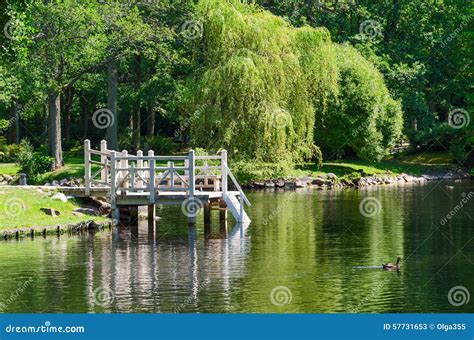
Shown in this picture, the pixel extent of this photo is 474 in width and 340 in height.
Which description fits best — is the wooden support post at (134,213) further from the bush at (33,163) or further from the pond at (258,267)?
the bush at (33,163)

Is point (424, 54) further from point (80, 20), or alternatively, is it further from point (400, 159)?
point (80, 20)

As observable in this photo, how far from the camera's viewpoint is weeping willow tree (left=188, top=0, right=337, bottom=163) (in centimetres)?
5425

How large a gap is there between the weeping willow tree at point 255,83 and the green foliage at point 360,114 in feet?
27.3

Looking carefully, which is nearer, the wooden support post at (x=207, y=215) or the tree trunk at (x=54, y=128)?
the wooden support post at (x=207, y=215)

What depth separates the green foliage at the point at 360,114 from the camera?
6606cm

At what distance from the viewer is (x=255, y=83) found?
53.8 m

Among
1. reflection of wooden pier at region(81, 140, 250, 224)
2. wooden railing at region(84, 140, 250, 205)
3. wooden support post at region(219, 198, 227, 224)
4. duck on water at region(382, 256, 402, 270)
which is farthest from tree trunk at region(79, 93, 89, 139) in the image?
duck on water at region(382, 256, 402, 270)

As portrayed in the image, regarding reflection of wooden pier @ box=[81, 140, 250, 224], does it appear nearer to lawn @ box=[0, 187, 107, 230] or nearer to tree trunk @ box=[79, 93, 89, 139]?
lawn @ box=[0, 187, 107, 230]

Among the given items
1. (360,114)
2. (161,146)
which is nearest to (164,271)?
(360,114)

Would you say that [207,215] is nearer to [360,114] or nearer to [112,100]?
[112,100]

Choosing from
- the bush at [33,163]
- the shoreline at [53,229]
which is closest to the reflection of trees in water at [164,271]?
the shoreline at [53,229]

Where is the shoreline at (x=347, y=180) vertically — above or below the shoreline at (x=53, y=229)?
above

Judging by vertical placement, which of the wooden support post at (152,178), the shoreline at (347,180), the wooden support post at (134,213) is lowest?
the wooden support post at (134,213)

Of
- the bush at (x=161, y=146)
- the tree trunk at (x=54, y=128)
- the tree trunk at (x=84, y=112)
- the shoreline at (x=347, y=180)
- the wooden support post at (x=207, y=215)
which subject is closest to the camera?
the wooden support post at (x=207, y=215)
